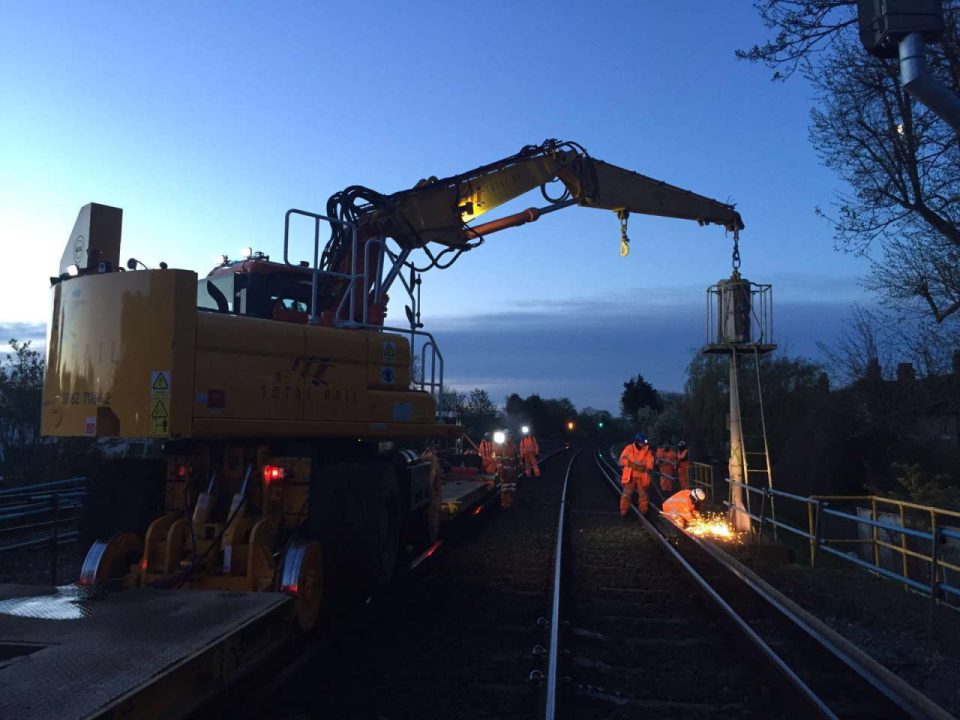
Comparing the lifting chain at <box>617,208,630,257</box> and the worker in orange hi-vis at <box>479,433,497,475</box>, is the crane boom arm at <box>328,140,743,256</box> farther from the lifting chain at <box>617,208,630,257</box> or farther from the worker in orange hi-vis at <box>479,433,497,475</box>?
the worker in orange hi-vis at <box>479,433,497,475</box>

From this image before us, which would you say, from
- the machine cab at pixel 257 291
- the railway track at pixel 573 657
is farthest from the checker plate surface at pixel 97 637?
the machine cab at pixel 257 291

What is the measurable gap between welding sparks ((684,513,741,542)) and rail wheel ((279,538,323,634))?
27.8 ft

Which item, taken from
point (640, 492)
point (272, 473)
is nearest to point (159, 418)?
point (272, 473)

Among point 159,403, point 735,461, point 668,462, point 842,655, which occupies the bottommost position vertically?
point 842,655

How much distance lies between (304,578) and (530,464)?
21.8 m

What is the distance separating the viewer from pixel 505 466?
20016 millimetres

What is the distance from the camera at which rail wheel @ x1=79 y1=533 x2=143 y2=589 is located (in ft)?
20.8

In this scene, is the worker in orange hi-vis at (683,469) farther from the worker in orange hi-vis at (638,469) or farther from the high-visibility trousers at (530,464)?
the high-visibility trousers at (530,464)

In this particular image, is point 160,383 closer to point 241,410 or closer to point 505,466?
point 241,410

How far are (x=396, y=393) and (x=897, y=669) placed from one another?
5.11 m

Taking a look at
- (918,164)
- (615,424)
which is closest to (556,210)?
(918,164)

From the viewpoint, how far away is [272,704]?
524 cm

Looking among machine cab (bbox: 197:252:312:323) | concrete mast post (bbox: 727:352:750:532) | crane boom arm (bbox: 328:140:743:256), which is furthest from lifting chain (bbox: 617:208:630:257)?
machine cab (bbox: 197:252:312:323)

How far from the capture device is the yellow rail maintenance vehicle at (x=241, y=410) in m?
6.00
